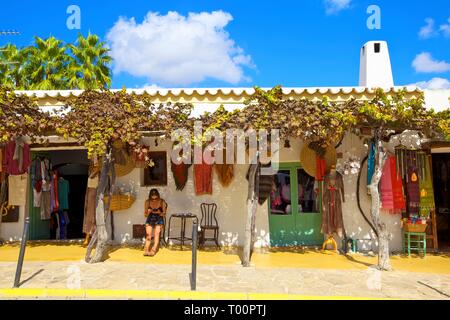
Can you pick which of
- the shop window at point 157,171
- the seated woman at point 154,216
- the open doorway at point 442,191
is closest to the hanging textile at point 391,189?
the open doorway at point 442,191

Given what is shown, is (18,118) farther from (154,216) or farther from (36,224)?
(36,224)

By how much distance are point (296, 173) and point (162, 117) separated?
3984 mm

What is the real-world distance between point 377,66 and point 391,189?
4.99m

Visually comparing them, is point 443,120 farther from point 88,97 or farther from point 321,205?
point 88,97

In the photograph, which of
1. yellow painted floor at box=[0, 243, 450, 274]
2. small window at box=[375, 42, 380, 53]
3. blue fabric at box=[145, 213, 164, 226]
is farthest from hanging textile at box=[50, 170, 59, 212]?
small window at box=[375, 42, 380, 53]

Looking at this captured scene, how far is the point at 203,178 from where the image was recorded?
9094mm

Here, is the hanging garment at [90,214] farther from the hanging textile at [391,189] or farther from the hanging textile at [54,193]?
the hanging textile at [391,189]

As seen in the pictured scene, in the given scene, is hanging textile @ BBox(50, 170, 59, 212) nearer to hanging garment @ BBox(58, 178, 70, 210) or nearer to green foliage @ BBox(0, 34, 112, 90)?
hanging garment @ BBox(58, 178, 70, 210)

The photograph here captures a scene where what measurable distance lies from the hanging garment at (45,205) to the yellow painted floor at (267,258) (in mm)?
1230

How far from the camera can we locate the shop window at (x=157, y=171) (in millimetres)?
9430

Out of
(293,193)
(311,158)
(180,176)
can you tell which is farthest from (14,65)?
(311,158)

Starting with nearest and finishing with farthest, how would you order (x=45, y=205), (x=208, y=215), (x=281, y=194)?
1. (x=208, y=215)
2. (x=281, y=194)
3. (x=45, y=205)

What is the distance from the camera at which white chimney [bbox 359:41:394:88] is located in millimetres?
11289
